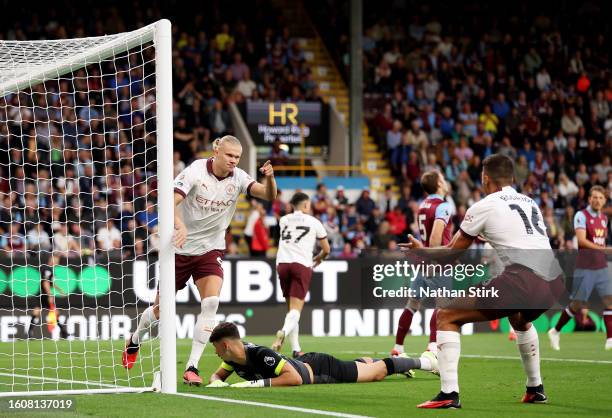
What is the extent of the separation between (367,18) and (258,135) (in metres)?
8.36

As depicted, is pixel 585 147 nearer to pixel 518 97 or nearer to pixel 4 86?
pixel 518 97

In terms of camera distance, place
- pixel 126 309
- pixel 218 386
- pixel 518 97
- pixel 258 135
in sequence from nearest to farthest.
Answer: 1. pixel 218 386
2. pixel 126 309
3. pixel 258 135
4. pixel 518 97

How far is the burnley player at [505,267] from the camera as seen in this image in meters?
8.59

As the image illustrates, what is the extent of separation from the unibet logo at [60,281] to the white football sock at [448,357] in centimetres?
1060

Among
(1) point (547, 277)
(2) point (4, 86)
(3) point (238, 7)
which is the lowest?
(1) point (547, 277)

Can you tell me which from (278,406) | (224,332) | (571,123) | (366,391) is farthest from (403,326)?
(571,123)

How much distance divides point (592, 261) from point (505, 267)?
8.51m

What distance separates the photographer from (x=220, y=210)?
10953 millimetres

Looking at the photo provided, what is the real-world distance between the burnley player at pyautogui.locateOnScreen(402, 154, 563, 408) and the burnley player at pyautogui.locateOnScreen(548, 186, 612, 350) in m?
7.05

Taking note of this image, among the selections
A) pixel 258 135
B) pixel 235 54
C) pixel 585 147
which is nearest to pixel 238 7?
pixel 235 54

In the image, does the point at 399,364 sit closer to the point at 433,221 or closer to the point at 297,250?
the point at 433,221

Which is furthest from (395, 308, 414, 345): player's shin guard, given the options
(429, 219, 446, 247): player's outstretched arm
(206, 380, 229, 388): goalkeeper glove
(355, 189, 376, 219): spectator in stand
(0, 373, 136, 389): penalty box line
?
(355, 189, 376, 219): spectator in stand

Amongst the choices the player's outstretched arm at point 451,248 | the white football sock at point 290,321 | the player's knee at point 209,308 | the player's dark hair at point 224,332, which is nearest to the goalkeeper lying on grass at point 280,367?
the player's dark hair at point 224,332

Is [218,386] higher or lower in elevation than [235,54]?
lower
